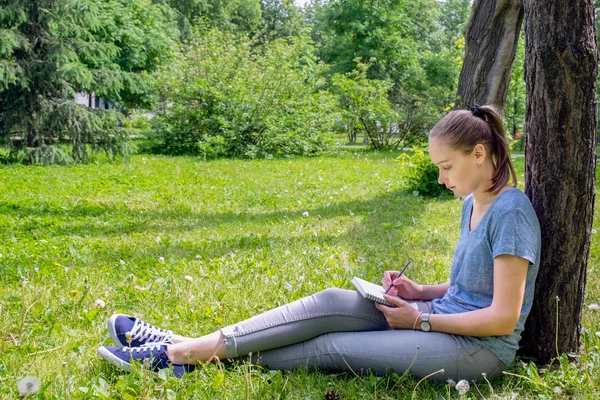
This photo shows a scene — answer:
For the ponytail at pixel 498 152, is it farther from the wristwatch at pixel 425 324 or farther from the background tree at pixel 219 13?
the background tree at pixel 219 13

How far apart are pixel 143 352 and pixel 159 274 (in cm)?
169

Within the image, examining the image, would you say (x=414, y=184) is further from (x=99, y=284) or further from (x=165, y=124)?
(x=165, y=124)

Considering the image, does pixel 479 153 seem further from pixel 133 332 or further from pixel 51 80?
pixel 51 80

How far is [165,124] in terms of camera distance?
52.0ft

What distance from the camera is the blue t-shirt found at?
248cm

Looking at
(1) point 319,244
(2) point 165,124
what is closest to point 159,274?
(1) point 319,244

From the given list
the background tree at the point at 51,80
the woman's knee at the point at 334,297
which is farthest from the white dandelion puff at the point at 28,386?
the background tree at the point at 51,80

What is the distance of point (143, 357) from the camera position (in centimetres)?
285

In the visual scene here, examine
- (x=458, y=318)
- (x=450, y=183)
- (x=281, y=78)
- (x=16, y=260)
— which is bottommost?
(x=16, y=260)

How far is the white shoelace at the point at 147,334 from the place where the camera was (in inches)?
117

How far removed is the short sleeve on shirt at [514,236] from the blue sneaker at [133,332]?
62.6 inches

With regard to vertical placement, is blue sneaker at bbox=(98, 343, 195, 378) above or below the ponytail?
below

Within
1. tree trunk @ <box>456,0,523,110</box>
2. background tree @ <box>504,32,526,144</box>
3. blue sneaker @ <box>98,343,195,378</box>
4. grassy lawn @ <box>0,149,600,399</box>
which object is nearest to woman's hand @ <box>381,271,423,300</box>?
grassy lawn @ <box>0,149,600,399</box>

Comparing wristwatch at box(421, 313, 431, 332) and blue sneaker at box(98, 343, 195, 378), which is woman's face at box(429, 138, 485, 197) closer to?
wristwatch at box(421, 313, 431, 332)
